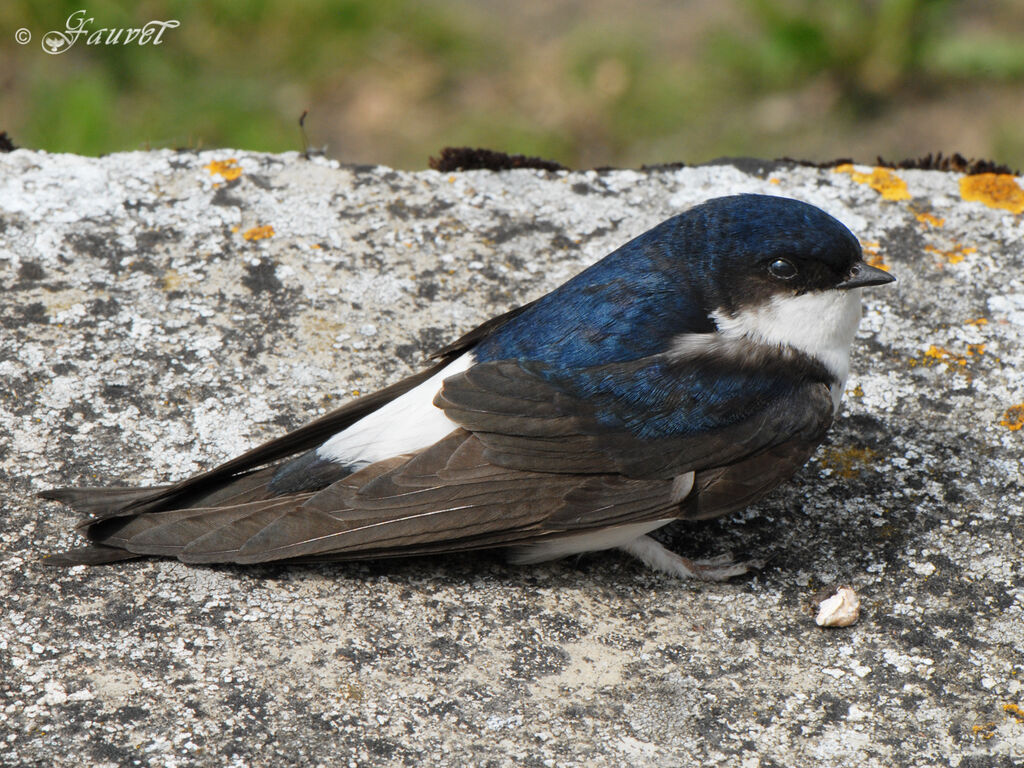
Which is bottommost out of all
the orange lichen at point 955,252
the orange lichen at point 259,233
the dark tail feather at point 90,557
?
the dark tail feather at point 90,557

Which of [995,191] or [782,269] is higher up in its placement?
[782,269]

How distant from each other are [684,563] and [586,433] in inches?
14.9

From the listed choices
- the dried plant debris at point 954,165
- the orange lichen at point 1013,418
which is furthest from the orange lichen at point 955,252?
the orange lichen at point 1013,418

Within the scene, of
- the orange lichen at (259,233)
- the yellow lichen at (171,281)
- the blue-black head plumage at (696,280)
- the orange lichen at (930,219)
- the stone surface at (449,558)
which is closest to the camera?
the stone surface at (449,558)

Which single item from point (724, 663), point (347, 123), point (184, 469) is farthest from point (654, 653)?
point (347, 123)

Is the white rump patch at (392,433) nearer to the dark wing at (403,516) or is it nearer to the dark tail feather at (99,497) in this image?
the dark wing at (403,516)

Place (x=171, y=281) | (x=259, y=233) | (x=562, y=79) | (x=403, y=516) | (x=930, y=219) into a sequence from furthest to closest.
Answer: (x=562, y=79)
(x=930, y=219)
(x=259, y=233)
(x=171, y=281)
(x=403, y=516)

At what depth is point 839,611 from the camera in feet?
8.50

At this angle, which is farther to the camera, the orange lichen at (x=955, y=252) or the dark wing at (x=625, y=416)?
the orange lichen at (x=955, y=252)

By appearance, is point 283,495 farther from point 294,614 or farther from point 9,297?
point 9,297

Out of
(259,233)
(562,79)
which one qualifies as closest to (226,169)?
(259,233)

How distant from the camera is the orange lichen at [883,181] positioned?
3.81 metres

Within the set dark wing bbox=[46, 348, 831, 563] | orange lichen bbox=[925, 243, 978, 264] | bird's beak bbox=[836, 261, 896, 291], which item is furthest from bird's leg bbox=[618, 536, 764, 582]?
orange lichen bbox=[925, 243, 978, 264]

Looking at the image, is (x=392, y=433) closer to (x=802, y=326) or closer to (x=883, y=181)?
(x=802, y=326)
